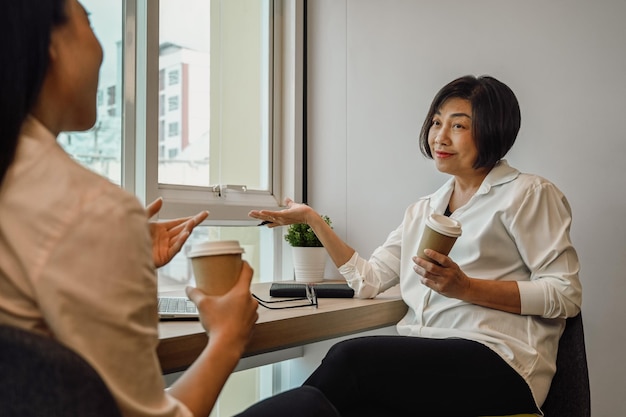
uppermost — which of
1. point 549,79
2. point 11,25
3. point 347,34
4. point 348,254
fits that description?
point 347,34

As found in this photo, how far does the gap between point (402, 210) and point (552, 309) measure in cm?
85

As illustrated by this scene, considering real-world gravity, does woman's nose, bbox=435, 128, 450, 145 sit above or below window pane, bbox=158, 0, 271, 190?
below

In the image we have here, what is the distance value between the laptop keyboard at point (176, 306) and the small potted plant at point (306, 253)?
0.79m

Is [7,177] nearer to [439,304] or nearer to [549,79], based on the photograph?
[439,304]

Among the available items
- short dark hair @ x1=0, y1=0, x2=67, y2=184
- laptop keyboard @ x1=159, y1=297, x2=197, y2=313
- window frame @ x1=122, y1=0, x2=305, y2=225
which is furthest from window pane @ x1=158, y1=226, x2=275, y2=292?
short dark hair @ x1=0, y1=0, x2=67, y2=184

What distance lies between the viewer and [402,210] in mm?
2176

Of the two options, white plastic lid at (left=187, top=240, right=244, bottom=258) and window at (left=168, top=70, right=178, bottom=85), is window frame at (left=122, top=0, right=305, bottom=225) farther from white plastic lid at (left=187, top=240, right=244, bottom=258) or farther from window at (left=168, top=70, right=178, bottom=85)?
white plastic lid at (left=187, top=240, right=244, bottom=258)

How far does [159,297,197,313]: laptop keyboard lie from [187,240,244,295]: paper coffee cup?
0.44 m

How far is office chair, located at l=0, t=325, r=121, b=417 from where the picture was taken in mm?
482

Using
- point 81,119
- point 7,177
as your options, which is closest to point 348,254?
point 81,119

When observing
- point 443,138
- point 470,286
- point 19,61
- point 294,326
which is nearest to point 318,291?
point 294,326

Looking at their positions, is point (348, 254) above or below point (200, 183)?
below

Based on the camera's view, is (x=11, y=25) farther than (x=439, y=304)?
No

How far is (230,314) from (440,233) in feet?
2.11
